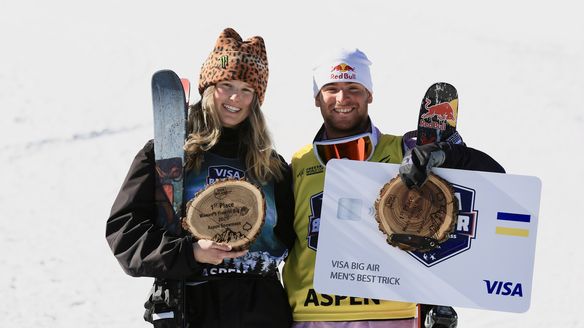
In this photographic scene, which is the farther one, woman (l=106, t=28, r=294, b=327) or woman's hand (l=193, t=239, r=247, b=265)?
woman (l=106, t=28, r=294, b=327)

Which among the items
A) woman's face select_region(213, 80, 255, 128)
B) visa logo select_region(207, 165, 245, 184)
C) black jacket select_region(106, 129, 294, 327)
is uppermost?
woman's face select_region(213, 80, 255, 128)

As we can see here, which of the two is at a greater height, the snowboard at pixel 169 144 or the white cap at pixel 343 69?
the white cap at pixel 343 69

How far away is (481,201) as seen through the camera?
2.62m

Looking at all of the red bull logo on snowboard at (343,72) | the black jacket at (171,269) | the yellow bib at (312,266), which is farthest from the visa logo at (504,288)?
the red bull logo on snowboard at (343,72)

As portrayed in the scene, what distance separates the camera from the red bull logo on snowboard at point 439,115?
2943 millimetres

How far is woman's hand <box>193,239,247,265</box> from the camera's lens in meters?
2.51

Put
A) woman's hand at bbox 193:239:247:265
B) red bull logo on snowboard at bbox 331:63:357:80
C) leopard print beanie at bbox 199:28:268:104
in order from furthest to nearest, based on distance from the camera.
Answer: red bull logo on snowboard at bbox 331:63:357:80 < leopard print beanie at bbox 199:28:268:104 < woman's hand at bbox 193:239:247:265

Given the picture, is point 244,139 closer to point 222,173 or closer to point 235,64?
point 222,173

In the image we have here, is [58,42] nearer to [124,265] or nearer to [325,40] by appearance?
[325,40]

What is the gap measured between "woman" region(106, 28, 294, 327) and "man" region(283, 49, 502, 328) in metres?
0.07

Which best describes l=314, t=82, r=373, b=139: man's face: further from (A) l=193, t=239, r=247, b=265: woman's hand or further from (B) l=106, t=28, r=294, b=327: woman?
(A) l=193, t=239, r=247, b=265: woman's hand

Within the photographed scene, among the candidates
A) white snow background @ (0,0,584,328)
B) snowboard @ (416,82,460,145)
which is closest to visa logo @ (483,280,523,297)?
snowboard @ (416,82,460,145)

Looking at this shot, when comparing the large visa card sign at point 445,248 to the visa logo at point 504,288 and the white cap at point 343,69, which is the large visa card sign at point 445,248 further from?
the white cap at point 343,69

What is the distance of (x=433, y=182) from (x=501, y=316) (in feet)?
11.5
